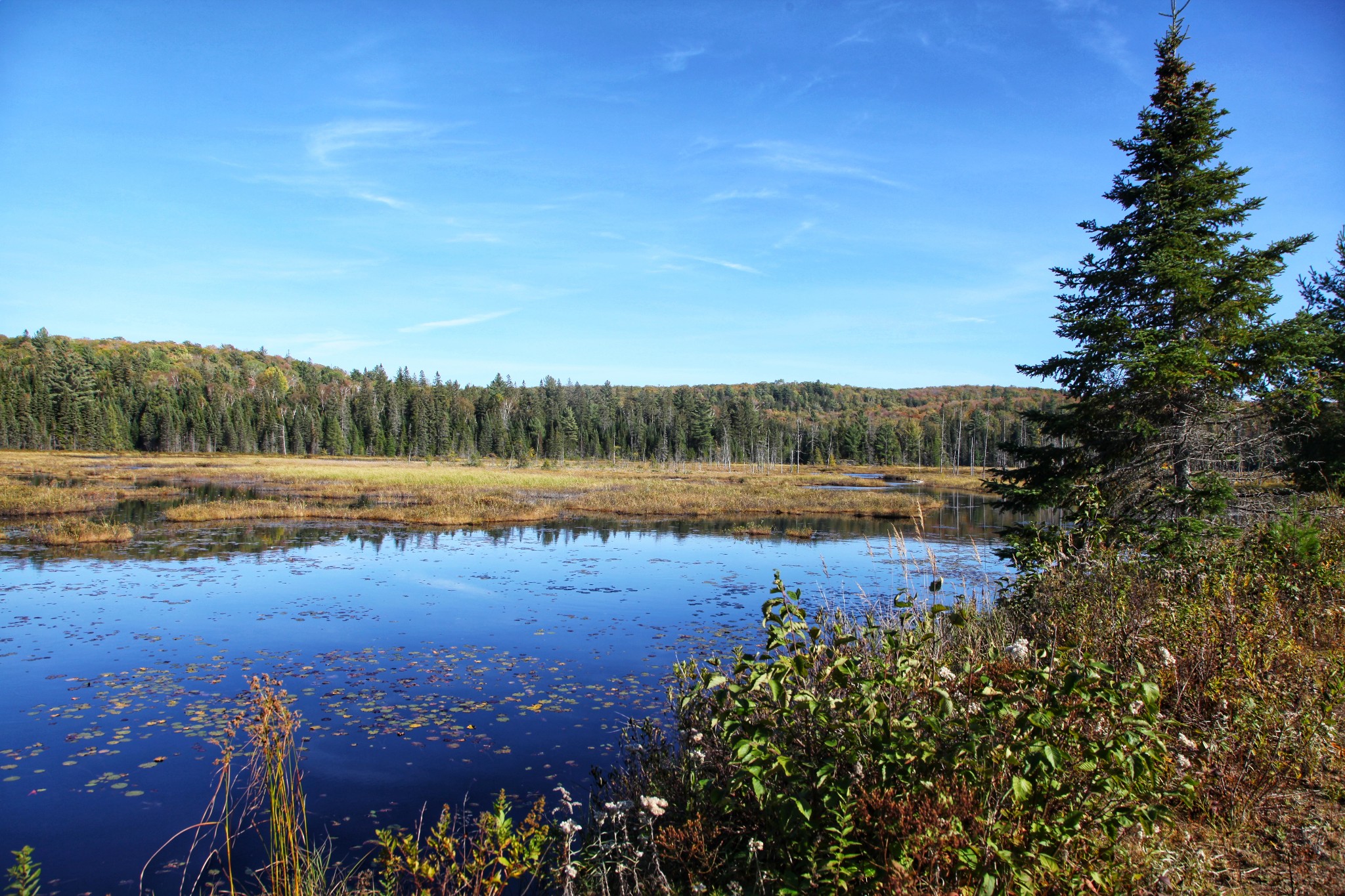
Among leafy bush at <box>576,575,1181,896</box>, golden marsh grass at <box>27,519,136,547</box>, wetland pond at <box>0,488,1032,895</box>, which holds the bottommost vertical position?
wetland pond at <box>0,488,1032,895</box>

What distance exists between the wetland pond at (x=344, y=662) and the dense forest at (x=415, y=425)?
67.6m

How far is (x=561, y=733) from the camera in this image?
853cm

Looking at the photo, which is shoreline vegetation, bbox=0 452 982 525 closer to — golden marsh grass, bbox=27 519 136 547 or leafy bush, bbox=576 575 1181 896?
golden marsh grass, bbox=27 519 136 547

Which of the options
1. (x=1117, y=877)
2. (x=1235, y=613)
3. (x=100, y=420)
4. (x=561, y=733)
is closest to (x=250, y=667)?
(x=561, y=733)

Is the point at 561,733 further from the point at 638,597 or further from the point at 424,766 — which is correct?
the point at 638,597

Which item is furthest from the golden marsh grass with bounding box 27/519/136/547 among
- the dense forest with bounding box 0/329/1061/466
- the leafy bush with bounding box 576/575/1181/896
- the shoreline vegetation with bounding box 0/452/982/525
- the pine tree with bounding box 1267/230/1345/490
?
the dense forest with bounding box 0/329/1061/466

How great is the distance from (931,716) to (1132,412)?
377 inches

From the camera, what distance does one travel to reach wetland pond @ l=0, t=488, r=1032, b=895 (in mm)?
6801

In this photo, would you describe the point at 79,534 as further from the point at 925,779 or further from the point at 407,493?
the point at 925,779

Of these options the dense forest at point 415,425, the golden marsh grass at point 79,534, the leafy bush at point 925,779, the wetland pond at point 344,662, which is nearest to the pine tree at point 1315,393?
the wetland pond at point 344,662

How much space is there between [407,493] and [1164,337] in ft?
125

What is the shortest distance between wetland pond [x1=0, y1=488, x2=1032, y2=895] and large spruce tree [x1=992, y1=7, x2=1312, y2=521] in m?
2.89

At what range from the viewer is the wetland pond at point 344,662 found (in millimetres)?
6801

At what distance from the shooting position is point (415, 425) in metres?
103
